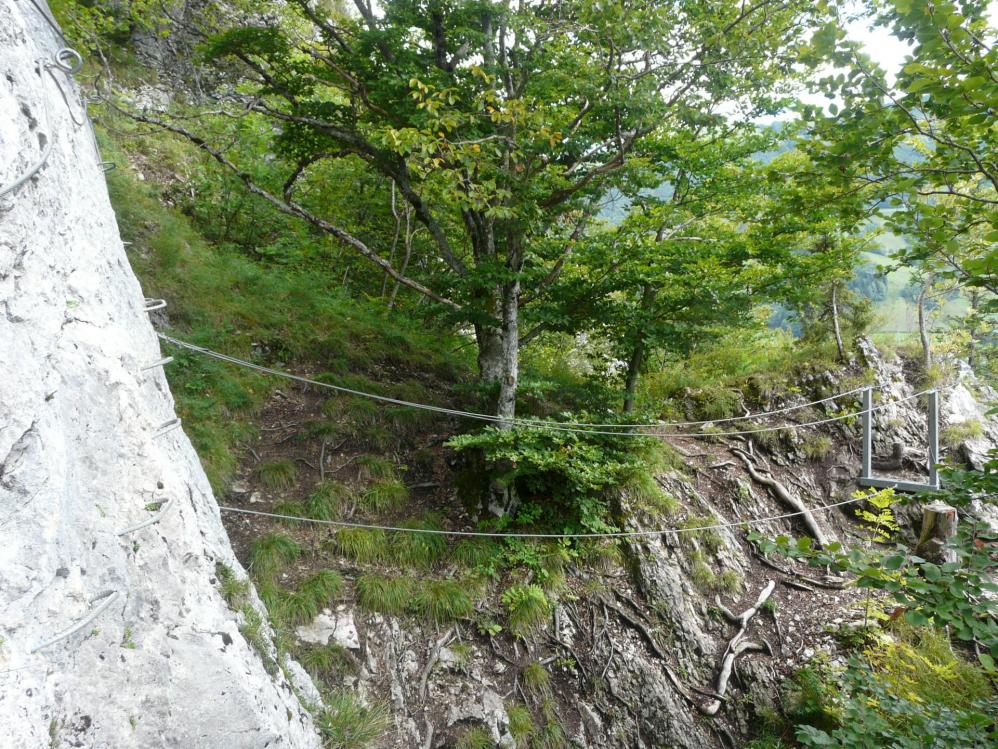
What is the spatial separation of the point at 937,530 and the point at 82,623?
7765mm

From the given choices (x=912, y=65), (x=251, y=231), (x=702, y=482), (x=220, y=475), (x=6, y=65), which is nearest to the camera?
(x=6, y=65)

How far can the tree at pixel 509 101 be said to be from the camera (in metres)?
4.79

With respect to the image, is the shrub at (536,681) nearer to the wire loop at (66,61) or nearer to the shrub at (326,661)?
the shrub at (326,661)

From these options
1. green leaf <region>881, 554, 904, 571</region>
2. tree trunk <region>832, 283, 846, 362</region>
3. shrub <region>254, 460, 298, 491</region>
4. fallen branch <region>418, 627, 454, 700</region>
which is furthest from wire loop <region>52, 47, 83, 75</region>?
tree trunk <region>832, 283, 846, 362</region>

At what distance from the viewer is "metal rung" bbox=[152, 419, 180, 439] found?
2450 mm

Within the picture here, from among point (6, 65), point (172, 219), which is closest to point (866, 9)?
point (6, 65)

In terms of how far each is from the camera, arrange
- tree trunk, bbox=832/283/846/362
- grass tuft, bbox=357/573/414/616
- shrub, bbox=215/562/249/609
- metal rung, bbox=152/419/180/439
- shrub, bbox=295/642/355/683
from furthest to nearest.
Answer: tree trunk, bbox=832/283/846/362 → grass tuft, bbox=357/573/414/616 → shrub, bbox=295/642/355/683 → shrub, bbox=215/562/249/609 → metal rung, bbox=152/419/180/439

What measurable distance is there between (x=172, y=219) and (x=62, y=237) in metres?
6.66

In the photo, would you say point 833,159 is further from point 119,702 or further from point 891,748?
point 119,702

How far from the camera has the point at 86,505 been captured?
6.43 feet

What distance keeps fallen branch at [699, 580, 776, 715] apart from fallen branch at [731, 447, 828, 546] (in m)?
1.50

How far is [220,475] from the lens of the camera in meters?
5.04

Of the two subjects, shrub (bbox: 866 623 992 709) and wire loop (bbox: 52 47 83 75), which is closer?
wire loop (bbox: 52 47 83 75)

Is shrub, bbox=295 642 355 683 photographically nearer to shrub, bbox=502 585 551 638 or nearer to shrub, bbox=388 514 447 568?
shrub, bbox=388 514 447 568
